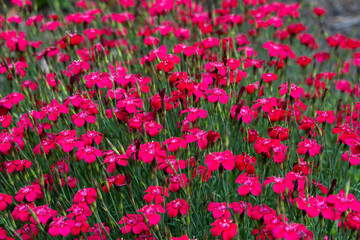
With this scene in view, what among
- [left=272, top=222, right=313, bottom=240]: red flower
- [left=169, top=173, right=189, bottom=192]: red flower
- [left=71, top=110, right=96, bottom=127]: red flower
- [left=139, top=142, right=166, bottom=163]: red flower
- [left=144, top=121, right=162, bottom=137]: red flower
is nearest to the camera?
[left=272, top=222, right=313, bottom=240]: red flower

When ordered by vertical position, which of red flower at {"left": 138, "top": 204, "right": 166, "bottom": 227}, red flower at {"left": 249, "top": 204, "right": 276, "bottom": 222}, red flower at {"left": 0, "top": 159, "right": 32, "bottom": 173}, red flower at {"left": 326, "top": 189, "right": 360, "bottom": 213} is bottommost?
red flower at {"left": 249, "top": 204, "right": 276, "bottom": 222}

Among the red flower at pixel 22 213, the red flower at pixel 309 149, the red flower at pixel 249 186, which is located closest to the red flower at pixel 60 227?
the red flower at pixel 22 213

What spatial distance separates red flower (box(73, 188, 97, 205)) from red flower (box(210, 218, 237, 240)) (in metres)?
0.58

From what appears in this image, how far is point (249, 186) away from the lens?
69.8 inches

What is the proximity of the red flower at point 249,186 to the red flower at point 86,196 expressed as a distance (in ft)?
2.27

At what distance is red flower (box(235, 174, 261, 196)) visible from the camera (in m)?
1.75

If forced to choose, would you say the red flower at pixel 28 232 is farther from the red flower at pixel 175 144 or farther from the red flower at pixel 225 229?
the red flower at pixel 225 229

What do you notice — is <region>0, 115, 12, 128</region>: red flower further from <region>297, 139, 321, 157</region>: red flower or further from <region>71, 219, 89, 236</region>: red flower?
<region>297, 139, 321, 157</region>: red flower

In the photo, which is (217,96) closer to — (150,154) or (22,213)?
(150,154)

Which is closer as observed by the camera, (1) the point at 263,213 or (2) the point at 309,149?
(1) the point at 263,213

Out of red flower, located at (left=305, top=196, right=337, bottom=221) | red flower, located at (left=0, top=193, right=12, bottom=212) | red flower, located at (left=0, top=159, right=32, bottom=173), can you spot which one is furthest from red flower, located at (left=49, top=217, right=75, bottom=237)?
red flower, located at (left=305, top=196, right=337, bottom=221)

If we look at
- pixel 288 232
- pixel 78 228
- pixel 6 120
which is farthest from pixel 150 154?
pixel 6 120

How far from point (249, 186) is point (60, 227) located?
0.90 meters

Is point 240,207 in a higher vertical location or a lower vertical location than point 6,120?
lower
